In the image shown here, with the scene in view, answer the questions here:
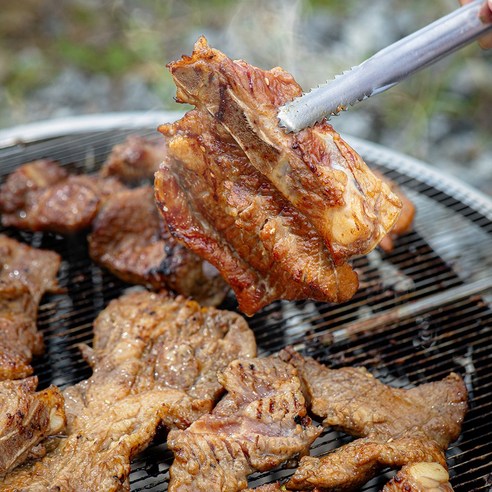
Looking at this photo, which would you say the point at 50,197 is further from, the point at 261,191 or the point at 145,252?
the point at 261,191

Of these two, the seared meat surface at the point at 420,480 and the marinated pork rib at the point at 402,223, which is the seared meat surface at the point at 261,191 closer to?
the seared meat surface at the point at 420,480

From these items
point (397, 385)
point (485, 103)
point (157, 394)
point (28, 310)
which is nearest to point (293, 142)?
point (157, 394)

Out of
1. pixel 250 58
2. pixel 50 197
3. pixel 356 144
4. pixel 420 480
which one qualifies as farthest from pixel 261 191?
pixel 250 58

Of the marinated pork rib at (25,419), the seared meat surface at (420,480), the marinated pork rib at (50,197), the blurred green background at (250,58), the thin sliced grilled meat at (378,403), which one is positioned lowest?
the seared meat surface at (420,480)

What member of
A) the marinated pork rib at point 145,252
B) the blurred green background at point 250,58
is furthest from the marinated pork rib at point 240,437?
the blurred green background at point 250,58

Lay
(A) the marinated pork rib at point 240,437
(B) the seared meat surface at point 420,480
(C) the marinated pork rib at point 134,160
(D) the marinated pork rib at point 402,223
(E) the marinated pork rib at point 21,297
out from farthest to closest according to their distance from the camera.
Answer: (C) the marinated pork rib at point 134,160, (D) the marinated pork rib at point 402,223, (E) the marinated pork rib at point 21,297, (A) the marinated pork rib at point 240,437, (B) the seared meat surface at point 420,480

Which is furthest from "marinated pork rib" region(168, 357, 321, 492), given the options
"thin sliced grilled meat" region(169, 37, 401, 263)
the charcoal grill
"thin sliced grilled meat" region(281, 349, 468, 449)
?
"thin sliced grilled meat" region(169, 37, 401, 263)

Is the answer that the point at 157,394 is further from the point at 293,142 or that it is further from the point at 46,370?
the point at 293,142

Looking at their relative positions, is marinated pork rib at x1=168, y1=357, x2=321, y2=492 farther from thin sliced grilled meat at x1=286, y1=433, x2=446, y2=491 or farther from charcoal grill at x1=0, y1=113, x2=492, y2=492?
charcoal grill at x1=0, y1=113, x2=492, y2=492
